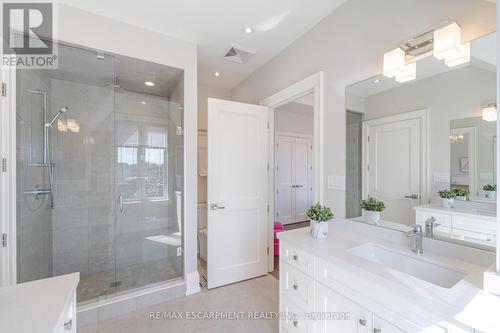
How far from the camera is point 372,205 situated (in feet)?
5.48

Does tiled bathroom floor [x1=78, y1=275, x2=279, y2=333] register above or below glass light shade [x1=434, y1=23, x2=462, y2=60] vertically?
below

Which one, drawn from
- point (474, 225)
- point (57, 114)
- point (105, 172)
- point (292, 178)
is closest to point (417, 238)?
point (474, 225)

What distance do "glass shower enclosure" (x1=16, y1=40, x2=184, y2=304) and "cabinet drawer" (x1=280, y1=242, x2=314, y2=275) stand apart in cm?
138

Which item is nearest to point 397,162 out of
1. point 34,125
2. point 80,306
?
point 80,306

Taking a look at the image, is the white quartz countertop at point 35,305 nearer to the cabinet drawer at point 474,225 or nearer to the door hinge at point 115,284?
the door hinge at point 115,284

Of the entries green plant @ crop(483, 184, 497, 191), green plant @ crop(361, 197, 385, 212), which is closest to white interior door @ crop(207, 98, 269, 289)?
green plant @ crop(361, 197, 385, 212)

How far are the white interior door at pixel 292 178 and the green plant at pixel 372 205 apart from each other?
3147 millimetres

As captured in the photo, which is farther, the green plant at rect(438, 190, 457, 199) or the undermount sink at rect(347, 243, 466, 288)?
the green plant at rect(438, 190, 457, 199)

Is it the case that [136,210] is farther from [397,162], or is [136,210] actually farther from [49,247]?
[397,162]

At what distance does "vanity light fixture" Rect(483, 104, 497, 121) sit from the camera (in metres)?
1.12

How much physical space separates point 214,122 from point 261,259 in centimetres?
179

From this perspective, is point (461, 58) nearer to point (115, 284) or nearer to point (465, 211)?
point (465, 211)

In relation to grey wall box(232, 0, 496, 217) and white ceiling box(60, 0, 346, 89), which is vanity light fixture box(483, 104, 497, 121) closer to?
grey wall box(232, 0, 496, 217)

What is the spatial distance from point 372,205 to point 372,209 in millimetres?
30
